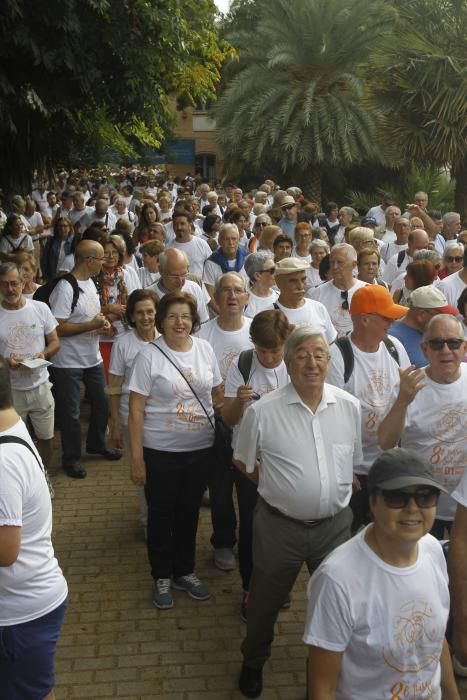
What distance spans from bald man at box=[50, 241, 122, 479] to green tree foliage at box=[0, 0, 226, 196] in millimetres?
1963

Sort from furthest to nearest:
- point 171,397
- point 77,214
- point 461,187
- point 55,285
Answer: point 461,187, point 77,214, point 55,285, point 171,397

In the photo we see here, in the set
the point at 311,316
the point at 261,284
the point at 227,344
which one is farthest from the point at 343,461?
the point at 261,284

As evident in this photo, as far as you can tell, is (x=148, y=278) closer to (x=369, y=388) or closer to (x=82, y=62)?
(x=82, y=62)

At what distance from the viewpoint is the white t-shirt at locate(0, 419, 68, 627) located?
9.23 ft

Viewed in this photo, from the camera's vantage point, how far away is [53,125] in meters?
10.0

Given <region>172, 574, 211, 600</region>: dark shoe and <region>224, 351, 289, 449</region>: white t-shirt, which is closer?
<region>224, 351, 289, 449</region>: white t-shirt

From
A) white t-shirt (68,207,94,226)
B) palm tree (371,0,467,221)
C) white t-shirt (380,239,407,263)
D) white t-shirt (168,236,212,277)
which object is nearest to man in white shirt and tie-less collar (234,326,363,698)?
white t-shirt (168,236,212,277)

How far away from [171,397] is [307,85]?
2202 centimetres

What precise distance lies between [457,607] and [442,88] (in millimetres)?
14306

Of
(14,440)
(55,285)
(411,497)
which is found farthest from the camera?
(55,285)

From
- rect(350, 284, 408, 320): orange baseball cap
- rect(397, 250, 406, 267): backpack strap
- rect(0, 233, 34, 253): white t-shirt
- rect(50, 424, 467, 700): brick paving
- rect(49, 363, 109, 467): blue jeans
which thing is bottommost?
rect(50, 424, 467, 700): brick paving

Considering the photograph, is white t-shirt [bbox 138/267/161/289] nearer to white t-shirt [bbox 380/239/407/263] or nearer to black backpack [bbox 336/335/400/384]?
white t-shirt [bbox 380/239/407/263]

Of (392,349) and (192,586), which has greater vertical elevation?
(392,349)

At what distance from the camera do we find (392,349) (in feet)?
15.2
